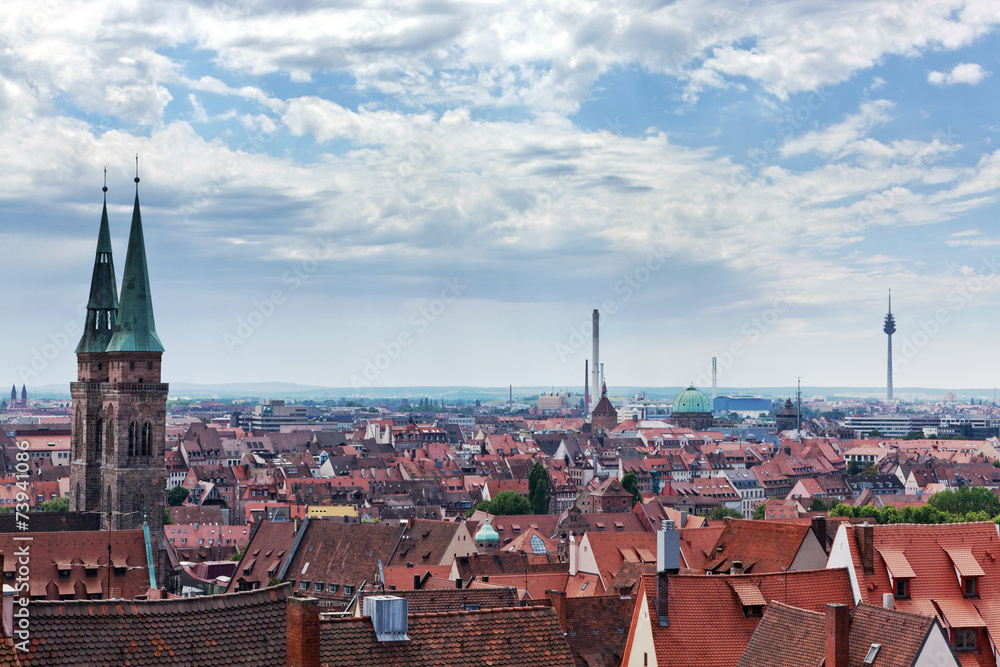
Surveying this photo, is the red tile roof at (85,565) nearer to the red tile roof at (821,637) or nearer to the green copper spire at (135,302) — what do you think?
the green copper spire at (135,302)

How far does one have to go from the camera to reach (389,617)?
23984 mm

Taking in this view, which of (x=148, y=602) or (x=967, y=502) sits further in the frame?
(x=967, y=502)

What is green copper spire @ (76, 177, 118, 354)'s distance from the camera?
4090 inches

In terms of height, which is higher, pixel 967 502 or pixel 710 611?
pixel 710 611

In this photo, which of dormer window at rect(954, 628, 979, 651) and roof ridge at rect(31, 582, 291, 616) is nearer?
roof ridge at rect(31, 582, 291, 616)

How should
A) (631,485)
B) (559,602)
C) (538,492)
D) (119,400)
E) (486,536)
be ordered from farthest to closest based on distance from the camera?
(631,485)
(538,492)
(486,536)
(119,400)
(559,602)

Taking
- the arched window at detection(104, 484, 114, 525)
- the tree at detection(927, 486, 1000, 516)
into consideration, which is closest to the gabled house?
the arched window at detection(104, 484, 114, 525)

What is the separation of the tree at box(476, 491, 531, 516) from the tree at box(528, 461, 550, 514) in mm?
2310

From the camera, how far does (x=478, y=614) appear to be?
1000 inches

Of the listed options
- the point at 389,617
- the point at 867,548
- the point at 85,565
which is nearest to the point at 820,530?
the point at 867,548

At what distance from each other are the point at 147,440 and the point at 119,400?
3559 millimetres

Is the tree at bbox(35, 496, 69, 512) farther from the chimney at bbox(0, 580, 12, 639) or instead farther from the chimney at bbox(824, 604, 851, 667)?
the chimney at bbox(0, 580, 12, 639)

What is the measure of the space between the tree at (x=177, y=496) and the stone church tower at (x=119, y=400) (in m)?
69.0

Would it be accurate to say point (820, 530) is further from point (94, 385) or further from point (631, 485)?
point (631, 485)
